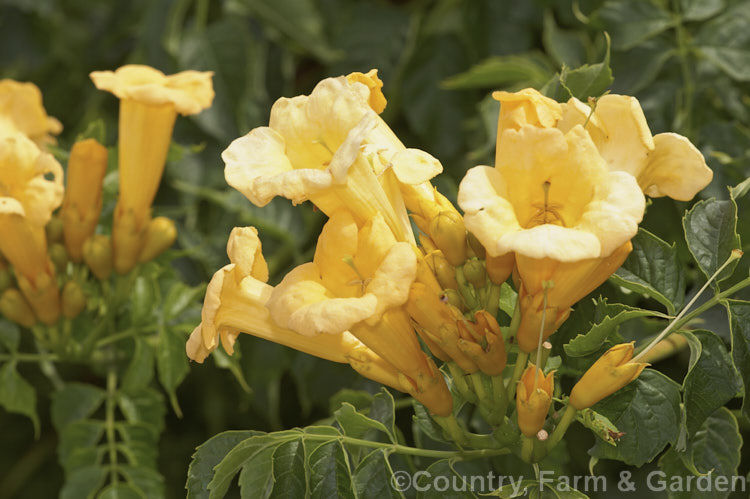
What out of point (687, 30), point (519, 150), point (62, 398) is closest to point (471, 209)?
point (519, 150)

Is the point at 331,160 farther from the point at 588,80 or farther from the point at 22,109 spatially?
the point at 22,109

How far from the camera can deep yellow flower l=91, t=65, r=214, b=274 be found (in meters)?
2.38

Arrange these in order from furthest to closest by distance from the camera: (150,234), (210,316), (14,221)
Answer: (150,234), (14,221), (210,316)

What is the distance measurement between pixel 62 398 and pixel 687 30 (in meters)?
2.37

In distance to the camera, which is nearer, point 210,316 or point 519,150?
point 519,150

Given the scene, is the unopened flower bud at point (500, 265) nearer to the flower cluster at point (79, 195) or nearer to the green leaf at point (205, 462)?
the green leaf at point (205, 462)

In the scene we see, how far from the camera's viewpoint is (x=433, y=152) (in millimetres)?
3242

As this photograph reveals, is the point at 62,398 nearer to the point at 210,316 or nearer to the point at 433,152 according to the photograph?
the point at 210,316

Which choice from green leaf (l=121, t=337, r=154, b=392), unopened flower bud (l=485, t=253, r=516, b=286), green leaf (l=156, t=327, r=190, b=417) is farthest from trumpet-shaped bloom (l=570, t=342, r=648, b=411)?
green leaf (l=121, t=337, r=154, b=392)

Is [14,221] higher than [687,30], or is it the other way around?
[687,30]

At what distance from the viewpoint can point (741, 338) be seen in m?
1.50

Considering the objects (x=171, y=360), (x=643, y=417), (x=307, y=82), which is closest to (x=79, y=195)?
(x=171, y=360)

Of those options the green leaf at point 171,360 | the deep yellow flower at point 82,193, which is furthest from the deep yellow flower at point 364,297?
the deep yellow flower at point 82,193

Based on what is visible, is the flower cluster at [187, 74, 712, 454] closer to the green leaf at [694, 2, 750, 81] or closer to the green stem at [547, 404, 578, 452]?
the green stem at [547, 404, 578, 452]
